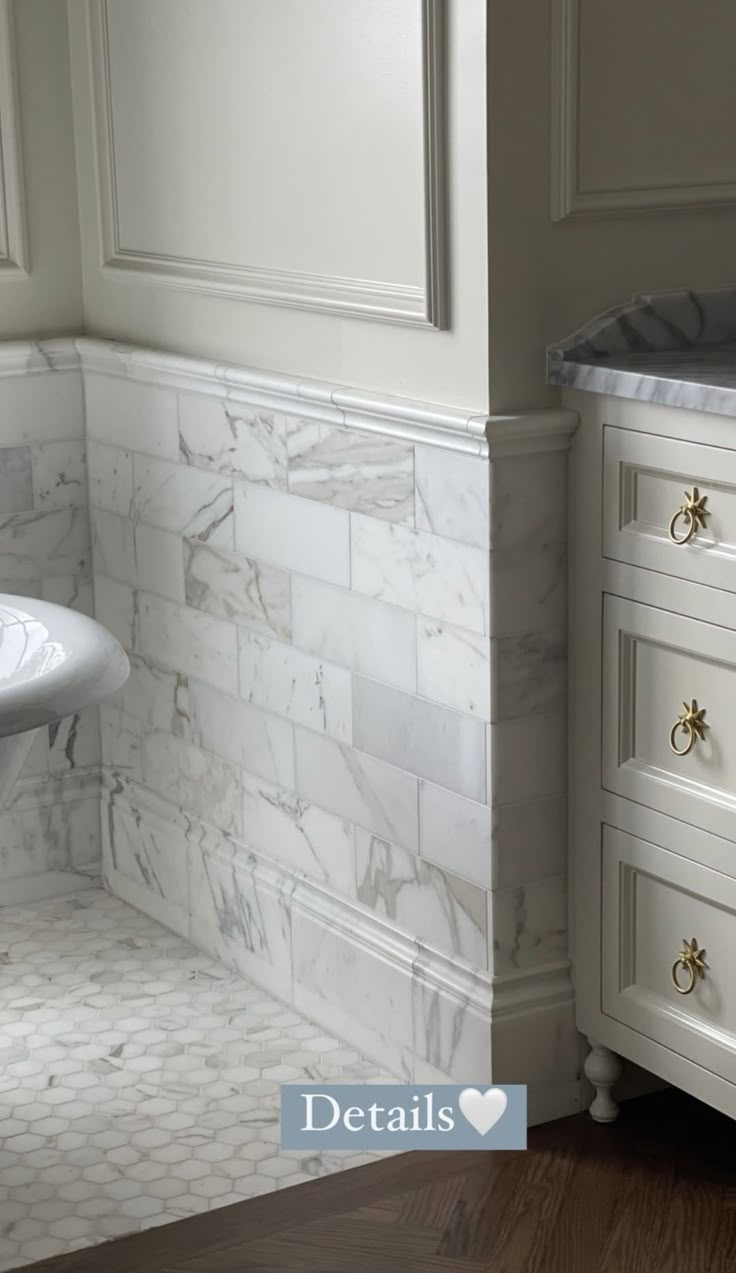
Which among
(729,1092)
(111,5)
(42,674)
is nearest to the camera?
(42,674)

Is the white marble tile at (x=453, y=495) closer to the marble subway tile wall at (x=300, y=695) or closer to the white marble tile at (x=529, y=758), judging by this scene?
the marble subway tile wall at (x=300, y=695)

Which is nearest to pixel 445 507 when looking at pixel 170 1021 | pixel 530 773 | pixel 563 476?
pixel 563 476

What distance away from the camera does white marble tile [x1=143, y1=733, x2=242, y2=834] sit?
2.98 meters

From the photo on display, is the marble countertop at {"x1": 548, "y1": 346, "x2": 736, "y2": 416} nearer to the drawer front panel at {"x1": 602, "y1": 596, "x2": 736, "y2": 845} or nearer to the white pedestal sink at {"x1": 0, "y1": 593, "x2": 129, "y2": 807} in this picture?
the drawer front panel at {"x1": 602, "y1": 596, "x2": 736, "y2": 845}

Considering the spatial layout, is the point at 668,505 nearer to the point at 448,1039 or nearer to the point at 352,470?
the point at 352,470

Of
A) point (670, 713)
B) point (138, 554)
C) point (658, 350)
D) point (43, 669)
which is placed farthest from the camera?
point (138, 554)

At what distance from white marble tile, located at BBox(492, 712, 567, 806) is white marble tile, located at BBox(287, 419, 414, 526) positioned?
32cm

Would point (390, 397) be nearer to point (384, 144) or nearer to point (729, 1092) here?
point (384, 144)

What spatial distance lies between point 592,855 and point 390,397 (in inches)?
27.3

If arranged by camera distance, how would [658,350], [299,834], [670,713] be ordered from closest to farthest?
[670,713] → [658,350] → [299,834]

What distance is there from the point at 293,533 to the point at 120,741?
80 centimetres

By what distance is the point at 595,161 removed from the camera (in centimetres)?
228

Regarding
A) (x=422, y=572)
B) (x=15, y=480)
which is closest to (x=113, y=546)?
(x=15, y=480)

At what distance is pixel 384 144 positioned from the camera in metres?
2.38
